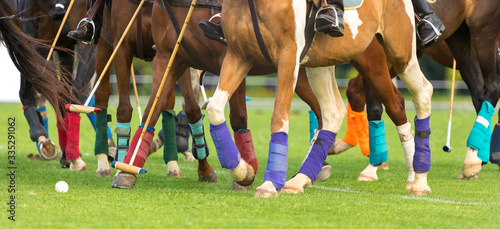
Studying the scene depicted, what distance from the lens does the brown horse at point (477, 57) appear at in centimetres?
841

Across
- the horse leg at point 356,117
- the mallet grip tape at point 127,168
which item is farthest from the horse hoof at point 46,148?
the horse leg at point 356,117

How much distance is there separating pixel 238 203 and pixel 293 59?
1.22 metres

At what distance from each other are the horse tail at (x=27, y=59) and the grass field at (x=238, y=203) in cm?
96

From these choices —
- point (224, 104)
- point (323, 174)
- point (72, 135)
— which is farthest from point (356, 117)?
point (224, 104)

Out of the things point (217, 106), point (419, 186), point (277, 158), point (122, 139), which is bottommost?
point (419, 186)

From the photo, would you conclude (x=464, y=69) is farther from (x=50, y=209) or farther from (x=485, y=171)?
(x=50, y=209)

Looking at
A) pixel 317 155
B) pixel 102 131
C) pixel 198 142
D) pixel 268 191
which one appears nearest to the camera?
pixel 268 191

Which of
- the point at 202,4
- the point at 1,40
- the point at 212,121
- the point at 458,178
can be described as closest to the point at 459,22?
the point at 458,178

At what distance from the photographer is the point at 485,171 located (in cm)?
929

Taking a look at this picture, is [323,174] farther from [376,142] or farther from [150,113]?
[150,113]

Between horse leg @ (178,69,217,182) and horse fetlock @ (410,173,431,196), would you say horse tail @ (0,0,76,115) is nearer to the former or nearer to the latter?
horse leg @ (178,69,217,182)

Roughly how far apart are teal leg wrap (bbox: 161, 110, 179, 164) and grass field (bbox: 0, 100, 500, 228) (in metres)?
0.26

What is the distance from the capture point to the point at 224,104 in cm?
594

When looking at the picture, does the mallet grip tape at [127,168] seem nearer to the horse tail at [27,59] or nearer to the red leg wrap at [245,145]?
the horse tail at [27,59]
